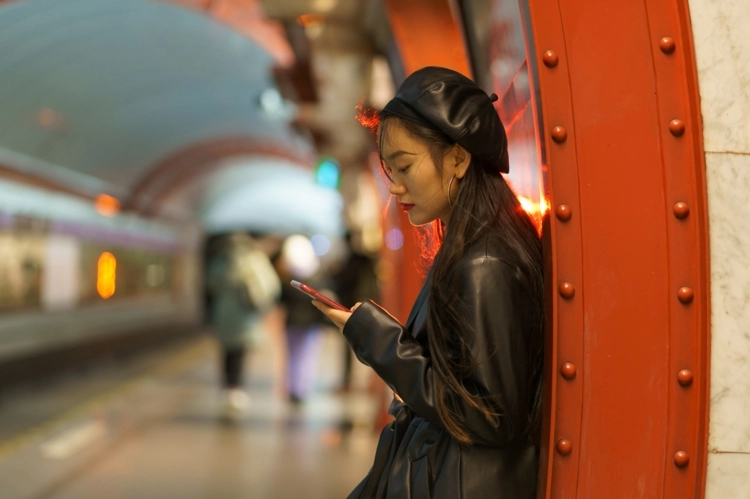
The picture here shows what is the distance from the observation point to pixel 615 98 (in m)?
1.97

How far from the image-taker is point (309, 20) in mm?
6680

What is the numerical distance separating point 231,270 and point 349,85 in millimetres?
2757

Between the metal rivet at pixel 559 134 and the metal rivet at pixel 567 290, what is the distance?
33cm

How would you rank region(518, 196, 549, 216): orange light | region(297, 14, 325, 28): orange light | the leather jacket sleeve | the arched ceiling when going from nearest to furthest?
the leather jacket sleeve < region(518, 196, 549, 216): orange light < region(297, 14, 325, 28): orange light < the arched ceiling

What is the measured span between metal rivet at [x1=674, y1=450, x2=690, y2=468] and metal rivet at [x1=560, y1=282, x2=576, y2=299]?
1.38 feet

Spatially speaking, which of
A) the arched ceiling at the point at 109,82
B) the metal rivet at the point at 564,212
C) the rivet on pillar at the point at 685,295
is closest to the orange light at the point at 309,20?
the arched ceiling at the point at 109,82

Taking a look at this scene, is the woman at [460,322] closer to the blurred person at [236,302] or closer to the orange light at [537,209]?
the orange light at [537,209]

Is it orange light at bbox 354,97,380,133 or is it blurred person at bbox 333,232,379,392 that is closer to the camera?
orange light at bbox 354,97,380,133

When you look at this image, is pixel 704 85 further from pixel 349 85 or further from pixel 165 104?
pixel 165 104

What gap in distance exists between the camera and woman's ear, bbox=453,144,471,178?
203cm

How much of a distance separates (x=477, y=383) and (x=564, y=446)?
263 mm

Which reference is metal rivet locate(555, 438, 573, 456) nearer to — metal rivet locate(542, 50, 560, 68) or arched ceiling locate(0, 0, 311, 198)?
metal rivet locate(542, 50, 560, 68)

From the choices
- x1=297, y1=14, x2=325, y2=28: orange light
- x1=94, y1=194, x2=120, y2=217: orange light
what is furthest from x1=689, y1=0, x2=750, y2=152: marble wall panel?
x1=94, y1=194, x2=120, y2=217: orange light

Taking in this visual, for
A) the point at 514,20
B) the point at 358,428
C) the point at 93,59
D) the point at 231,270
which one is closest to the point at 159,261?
the point at 93,59
